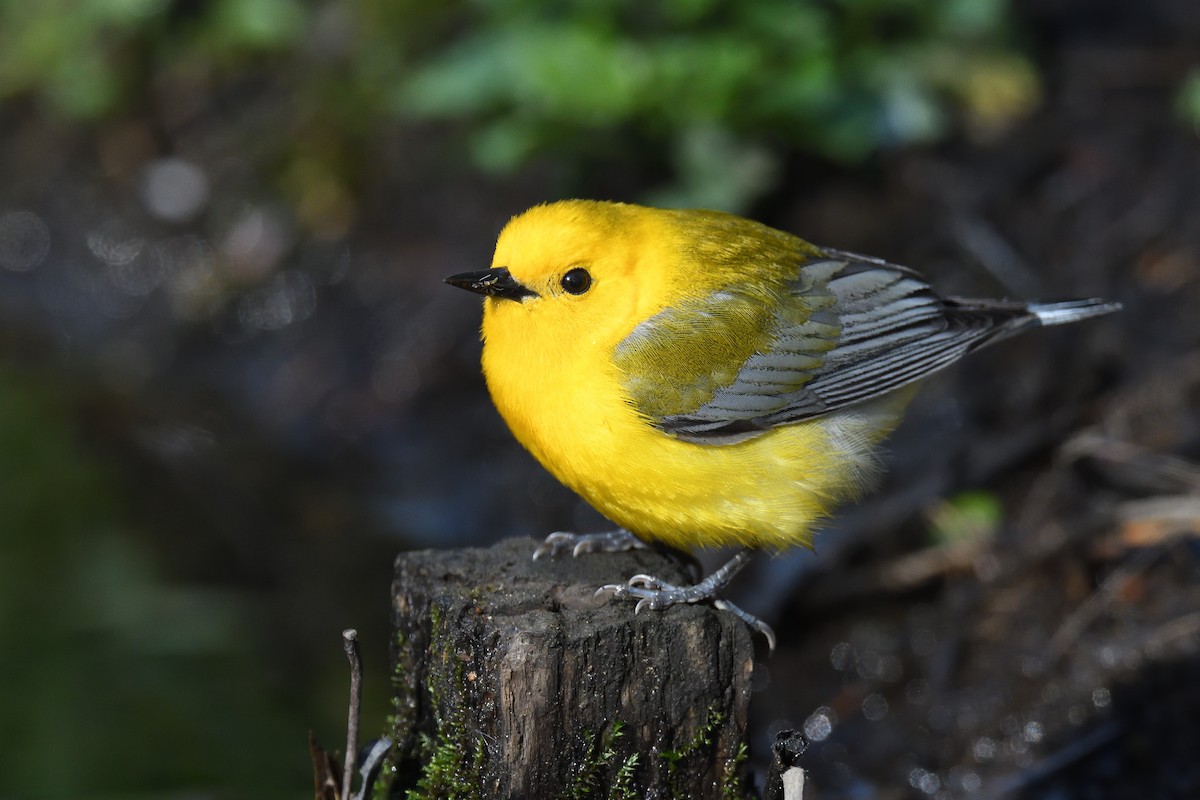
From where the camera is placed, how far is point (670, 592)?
11.8 feet

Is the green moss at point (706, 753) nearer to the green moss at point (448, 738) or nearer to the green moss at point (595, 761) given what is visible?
the green moss at point (595, 761)

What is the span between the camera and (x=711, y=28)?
7.52m

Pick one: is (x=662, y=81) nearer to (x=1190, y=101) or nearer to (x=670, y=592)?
(x=1190, y=101)

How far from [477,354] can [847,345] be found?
3.74 meters

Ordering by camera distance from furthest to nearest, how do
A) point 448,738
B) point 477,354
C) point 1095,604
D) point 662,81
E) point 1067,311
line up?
1. point 477,354
2. point 662,81
3. point 1095,604
4. point 1067,311
5. point 448,738

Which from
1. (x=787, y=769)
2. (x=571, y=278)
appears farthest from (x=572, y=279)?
(x=787, y=769)

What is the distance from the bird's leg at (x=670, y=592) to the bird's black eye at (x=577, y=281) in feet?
2.95

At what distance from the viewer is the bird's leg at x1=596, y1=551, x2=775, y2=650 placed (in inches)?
137

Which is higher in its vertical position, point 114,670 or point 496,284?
point 496,284

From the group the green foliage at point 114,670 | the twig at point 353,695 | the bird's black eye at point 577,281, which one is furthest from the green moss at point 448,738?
the green foliage at point 114,670

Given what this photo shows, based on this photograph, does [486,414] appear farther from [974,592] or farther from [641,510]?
[641,510]

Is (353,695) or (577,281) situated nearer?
(353,695)

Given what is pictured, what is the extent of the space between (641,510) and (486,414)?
406 centimetres

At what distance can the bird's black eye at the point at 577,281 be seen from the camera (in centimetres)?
399
